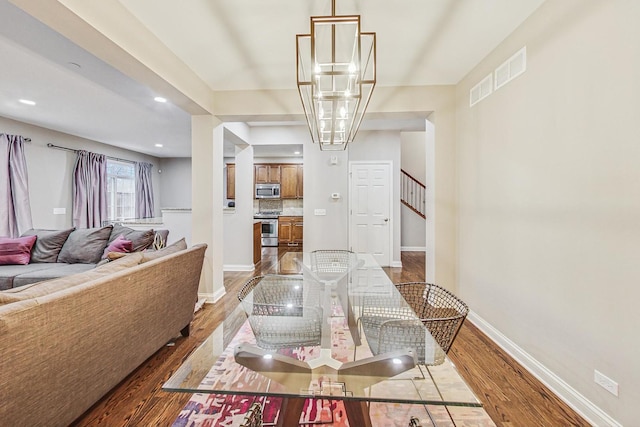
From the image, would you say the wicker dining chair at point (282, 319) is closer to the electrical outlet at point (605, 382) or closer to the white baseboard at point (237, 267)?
the electrical outlet at point (605, 382)

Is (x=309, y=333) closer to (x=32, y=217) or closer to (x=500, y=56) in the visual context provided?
(x=500, y=56)

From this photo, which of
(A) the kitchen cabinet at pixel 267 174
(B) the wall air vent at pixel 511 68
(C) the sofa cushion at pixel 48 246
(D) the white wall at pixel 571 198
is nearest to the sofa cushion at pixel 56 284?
(C) the sofa cushion at pixel 48 246

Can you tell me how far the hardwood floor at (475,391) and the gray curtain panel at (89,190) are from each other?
188 inches

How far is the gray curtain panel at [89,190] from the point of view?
547cm

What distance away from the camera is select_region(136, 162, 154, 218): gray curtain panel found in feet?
23.9

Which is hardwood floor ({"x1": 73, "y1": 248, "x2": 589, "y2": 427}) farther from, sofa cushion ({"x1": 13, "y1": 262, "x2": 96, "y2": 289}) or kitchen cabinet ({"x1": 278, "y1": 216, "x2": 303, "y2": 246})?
kitchen cabinet ({"x1": 278, "y1": 216, "x2": 303, "y2": 246})

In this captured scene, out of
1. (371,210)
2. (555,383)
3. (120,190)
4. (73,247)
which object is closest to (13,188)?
(73,247)

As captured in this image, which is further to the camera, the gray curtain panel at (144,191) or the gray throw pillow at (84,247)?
the gray curtain panel at (144,191)

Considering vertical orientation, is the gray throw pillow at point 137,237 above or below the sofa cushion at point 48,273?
above

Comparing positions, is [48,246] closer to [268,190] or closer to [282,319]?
[282,319]

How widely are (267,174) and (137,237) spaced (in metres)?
4.69

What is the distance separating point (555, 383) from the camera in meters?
1.77

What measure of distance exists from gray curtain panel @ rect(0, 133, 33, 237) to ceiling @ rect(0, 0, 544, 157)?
0.71 m

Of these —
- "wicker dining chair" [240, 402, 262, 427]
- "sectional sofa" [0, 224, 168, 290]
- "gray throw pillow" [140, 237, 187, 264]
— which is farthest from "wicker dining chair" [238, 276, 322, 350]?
"sectional sofa" [0, 224, 168, 290]
